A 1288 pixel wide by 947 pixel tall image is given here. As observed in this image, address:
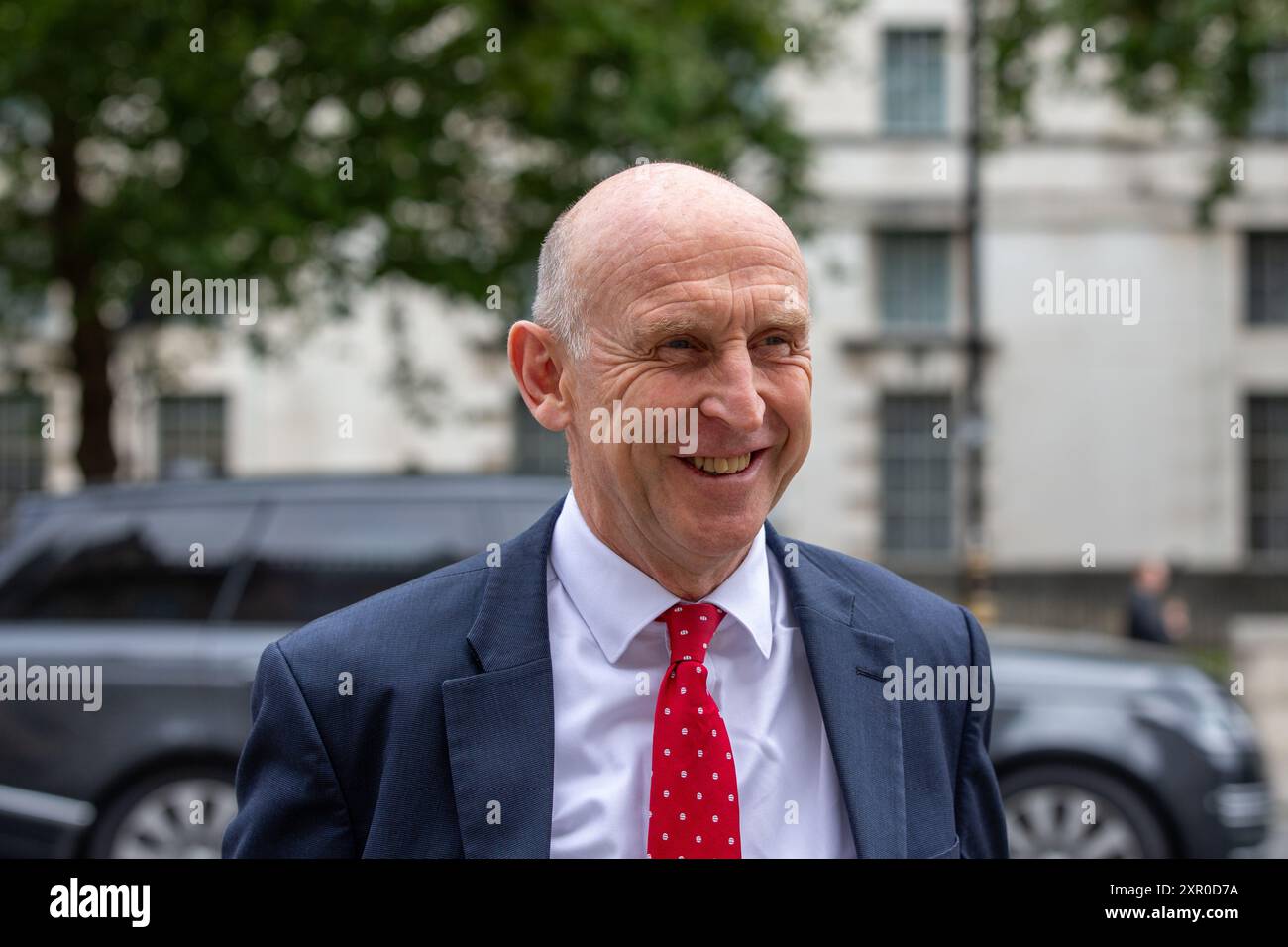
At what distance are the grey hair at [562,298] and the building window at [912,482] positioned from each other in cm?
2051

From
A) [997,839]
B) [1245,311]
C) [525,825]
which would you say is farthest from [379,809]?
[1245,311]

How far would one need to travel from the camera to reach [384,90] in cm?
994

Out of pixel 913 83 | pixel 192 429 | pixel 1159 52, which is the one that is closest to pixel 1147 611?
pixel 1159 52

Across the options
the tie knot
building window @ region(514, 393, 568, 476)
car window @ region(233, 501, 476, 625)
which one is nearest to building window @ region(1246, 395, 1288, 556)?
building window @ region(514, 393, 568, 476)

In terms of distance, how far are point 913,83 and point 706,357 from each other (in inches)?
848

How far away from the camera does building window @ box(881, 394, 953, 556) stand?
22.3 m

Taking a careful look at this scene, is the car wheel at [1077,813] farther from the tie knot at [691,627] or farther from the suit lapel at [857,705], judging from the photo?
the tie knot at [691,627]

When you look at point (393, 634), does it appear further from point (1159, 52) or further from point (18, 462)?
point (18, 462)

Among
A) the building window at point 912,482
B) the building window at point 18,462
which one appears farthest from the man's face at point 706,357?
the building window at point 18,462

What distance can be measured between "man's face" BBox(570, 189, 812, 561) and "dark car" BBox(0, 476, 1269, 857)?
5088 millimetres

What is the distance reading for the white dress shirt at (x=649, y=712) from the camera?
1909 millimetres

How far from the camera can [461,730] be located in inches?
73.8

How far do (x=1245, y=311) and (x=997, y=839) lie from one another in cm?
2266

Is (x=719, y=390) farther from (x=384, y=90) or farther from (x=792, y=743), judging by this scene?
(x=384, y=90)
